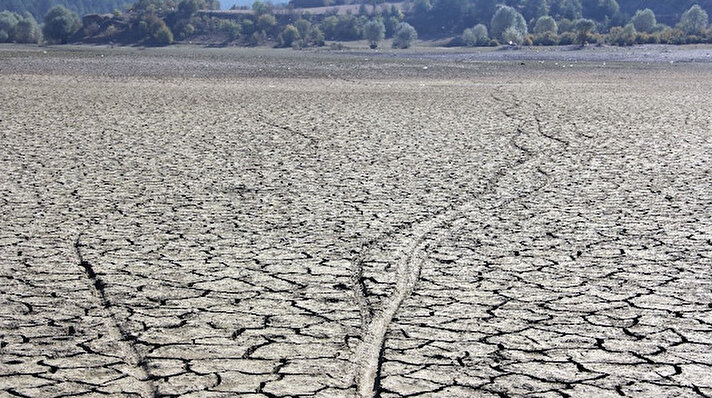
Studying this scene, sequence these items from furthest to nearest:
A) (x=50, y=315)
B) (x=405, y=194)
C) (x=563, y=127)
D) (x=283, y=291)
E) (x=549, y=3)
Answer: (x=549, y=3) < (x=563, y=127) < (x=405, y=194) < (x=283, y=291) < (x=50, y=315)

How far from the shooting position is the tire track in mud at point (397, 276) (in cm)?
429

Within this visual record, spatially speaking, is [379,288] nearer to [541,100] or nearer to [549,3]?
[541,100]

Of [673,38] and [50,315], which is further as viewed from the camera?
[673,38]

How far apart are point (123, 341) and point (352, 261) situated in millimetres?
1971

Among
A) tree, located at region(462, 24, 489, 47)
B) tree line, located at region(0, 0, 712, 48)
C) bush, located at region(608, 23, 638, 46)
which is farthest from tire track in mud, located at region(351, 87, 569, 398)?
tree, located at region(462, 24, 489, 47)

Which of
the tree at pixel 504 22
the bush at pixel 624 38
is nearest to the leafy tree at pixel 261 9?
the tree at pixel 504 22

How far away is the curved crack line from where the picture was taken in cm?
Result: 405

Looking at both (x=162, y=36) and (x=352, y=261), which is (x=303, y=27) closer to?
(x=162, y=36)

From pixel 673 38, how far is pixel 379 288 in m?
75.3

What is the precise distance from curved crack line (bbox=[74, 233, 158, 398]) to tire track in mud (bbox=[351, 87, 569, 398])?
2.75ft

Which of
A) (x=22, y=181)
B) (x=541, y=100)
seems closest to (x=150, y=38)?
(x=541, y=100)

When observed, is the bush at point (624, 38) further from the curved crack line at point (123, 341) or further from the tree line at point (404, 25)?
the curved crack line at point (123, 341)

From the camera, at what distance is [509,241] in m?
6.88

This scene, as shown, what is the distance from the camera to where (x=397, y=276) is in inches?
231
